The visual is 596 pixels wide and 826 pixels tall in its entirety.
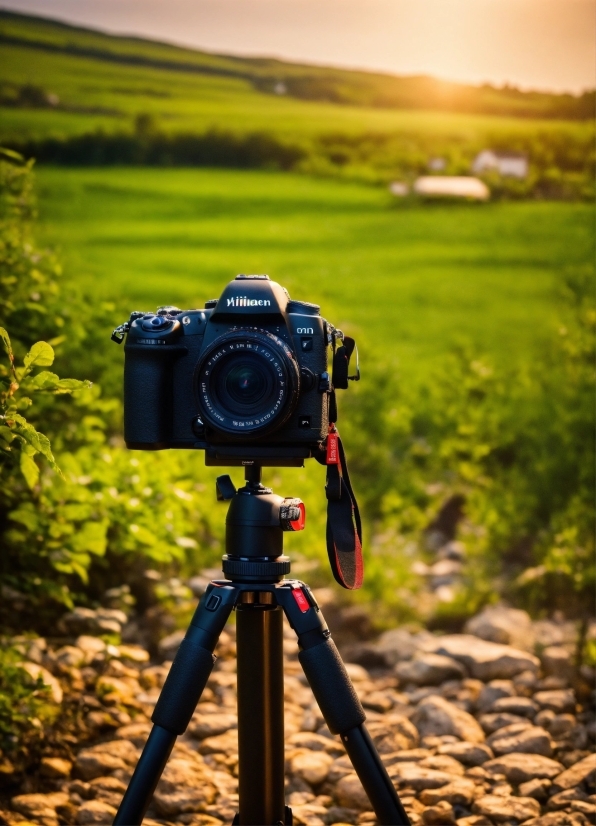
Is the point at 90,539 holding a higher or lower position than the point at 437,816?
higher

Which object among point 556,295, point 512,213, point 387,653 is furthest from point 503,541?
point 512,213

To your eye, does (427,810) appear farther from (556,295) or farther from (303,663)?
(556,295)

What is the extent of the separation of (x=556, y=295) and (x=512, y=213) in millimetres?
581

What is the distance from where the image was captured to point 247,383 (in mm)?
2125

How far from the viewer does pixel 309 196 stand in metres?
5.30

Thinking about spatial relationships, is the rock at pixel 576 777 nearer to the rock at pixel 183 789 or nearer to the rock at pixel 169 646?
the rock at pixel 183 789

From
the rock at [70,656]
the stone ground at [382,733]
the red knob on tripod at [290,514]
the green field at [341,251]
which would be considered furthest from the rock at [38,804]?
the green field at [341,251]

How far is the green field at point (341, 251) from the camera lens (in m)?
4.98

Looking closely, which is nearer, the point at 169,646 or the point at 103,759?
the point at 103,759

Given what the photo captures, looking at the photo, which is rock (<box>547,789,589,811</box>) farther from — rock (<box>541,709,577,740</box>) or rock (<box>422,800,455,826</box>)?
rock (<box>541,709,577,740</box>)

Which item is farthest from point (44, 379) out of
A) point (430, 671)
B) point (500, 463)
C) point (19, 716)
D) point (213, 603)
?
point (500, 463)

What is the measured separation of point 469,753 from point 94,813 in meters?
1.13

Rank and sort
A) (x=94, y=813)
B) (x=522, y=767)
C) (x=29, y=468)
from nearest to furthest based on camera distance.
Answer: (x=29, y=468) → (x=94, y=813) → (x=522, y=767)

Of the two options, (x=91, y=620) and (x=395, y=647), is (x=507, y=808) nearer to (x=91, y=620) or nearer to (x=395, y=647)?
(x=395, y=647)
